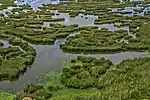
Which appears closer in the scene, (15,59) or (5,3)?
(15,59)

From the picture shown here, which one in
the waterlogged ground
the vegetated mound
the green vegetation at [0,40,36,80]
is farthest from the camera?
the green vegetation at [0,40,36,80]

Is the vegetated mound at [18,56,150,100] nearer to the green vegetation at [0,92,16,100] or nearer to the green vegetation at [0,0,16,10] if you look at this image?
the green vegetation at [0,92,16,100]

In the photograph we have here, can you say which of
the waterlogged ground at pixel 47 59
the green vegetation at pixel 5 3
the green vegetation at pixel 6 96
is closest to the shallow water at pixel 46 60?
the waterlogged ground at pixel 47 59

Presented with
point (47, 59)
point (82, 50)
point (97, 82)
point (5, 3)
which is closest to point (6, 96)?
point (97, 82)

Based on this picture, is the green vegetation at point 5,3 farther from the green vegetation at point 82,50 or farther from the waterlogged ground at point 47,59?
the waterlogged ground at point 47,59

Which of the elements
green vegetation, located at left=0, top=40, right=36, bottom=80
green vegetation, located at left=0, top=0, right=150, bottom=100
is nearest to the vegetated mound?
green vegetation, located at left=0, top=0, right=150, bottom=100

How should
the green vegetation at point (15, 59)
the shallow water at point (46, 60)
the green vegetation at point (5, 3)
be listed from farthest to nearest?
the green vegetation at point (5, 3) → the green vegetation at point (15, 59) → the shallow water at point (46, 60)

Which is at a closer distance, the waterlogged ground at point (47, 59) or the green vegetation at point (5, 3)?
the waterlogged ground at point (47, 59)

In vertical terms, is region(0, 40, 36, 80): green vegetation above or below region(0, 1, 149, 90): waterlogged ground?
above

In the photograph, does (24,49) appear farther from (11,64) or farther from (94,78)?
(94,78)

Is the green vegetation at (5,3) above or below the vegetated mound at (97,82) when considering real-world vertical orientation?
above

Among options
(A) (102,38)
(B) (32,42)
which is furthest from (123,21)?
(B) (32,42)

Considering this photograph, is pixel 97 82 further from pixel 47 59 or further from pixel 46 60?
pixel 47 59
